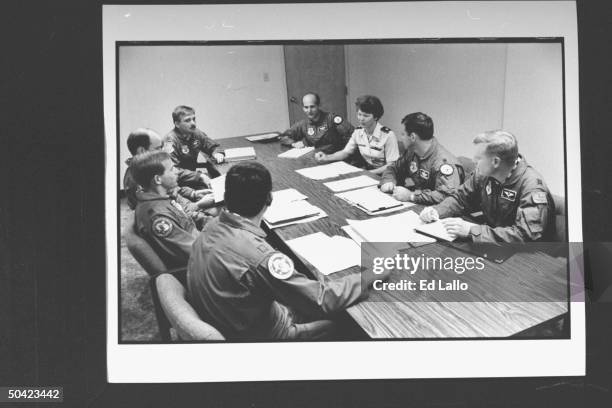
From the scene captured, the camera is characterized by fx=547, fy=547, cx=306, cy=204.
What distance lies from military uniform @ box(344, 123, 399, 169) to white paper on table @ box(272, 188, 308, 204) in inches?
10.6

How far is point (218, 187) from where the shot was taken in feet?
6.61

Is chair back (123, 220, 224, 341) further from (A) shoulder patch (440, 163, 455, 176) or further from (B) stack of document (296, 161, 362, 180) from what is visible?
(A) shoulder patch (440, 163, 455, 176)

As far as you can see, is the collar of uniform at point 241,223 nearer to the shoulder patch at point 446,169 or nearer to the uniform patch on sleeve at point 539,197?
the shoulder patch at point 446,169

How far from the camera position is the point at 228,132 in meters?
2.06

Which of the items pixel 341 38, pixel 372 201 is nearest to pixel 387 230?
pixel 372 201

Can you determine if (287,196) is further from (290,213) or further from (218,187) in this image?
(218,187)

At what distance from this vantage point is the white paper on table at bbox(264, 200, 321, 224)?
1.96 metres

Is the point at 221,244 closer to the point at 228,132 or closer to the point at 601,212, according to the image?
the point at 228,132

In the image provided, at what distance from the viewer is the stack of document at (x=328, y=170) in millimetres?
2107

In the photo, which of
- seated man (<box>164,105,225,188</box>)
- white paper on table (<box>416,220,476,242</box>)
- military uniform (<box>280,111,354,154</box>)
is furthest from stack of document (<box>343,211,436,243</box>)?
seated man (<box>164,105,225,188</box>)

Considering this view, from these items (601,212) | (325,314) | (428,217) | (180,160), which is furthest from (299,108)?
(601,212)

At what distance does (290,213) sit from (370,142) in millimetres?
424

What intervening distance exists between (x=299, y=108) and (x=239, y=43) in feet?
1.05

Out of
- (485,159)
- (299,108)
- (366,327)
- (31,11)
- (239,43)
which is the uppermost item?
(31,11)
